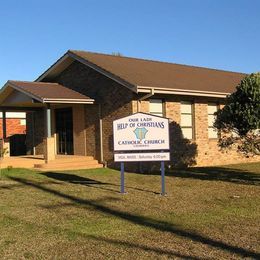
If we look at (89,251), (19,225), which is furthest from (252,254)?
(19,225)

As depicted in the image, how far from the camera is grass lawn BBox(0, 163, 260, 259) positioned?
6.96m

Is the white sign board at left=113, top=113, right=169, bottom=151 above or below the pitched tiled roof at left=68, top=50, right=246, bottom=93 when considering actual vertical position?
below

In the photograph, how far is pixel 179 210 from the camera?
32.9 ft

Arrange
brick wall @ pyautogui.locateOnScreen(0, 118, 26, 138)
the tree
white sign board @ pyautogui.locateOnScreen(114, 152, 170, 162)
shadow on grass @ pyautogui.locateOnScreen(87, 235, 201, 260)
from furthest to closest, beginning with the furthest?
brick wall @ pyautogui.locateOnScreen(0, 118, 26, 138), the tree, white sign board @ pyautogui.locateOnScreen(114, 152, 170, 162), shadow on grass @ pyautogui.locateOnScreen(87, 235, 201, 260)

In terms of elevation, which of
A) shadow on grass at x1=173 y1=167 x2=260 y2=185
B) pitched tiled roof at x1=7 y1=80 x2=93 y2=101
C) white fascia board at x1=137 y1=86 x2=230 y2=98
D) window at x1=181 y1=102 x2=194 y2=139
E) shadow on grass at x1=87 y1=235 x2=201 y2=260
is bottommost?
shadow on grass at x1=87 y1=235 x2=201 y2=260

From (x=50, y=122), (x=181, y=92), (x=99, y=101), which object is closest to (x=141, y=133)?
(x=181, y=92)

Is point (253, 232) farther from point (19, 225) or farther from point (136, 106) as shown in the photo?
point (136, 106)

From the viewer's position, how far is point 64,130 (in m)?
22.7

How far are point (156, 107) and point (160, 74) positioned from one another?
2623 millimetres

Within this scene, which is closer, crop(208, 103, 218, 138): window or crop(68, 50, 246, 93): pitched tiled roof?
crop(68, 50, 246, 93): pitched tiled roof

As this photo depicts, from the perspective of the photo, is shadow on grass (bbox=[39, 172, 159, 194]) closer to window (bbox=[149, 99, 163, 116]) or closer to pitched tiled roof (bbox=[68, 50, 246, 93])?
pitched tiled roof (bbox=[68, 50, 246, 93])

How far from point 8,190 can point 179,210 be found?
519 cm

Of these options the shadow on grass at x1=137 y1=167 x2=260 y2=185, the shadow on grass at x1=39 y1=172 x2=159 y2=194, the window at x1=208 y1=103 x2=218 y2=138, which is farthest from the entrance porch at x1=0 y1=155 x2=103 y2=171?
the window at x1=208 y1=103 x2=218 y2=138

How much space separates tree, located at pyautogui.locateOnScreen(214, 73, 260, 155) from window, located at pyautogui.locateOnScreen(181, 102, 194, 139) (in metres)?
6.12
